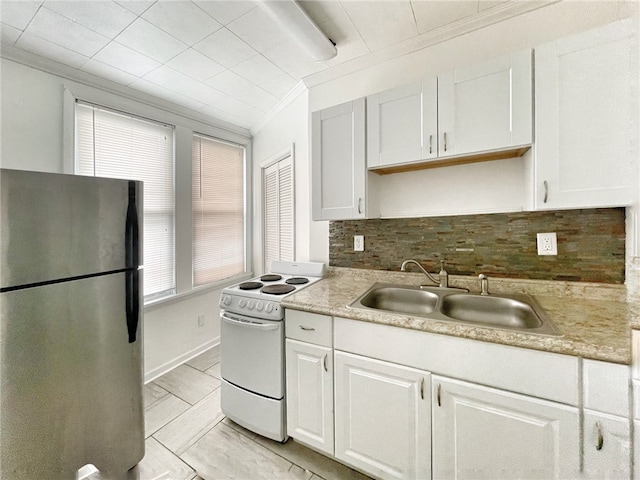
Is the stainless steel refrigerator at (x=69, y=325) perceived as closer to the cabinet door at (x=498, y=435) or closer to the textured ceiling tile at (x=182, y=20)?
the textured ceiling tile at (x=182, y=20)

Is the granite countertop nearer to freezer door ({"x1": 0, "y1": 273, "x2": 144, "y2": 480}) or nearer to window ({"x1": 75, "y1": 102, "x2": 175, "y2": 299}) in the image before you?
freezer door ({"x1": 0, "y1": 273, "x2": 144, "y2": 480})

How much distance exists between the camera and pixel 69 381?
117 centimetres

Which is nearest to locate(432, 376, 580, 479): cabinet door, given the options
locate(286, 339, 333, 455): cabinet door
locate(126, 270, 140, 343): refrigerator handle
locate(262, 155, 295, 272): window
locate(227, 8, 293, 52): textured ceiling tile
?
locate(286, 339, 333, 455): cabinet door

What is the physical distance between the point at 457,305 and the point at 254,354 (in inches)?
50.2

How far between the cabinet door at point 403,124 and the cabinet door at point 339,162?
8 cm

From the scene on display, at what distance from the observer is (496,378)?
1019mm

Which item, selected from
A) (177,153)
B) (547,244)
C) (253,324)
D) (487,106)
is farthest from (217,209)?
(547,244)

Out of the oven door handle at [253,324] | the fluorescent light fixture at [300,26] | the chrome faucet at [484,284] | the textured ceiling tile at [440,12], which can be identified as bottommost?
the oven door handle at [253,324]

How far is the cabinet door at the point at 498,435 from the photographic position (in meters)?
0.94

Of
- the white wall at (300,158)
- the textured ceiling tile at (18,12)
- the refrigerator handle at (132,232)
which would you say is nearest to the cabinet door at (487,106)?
the white wall at (300,158)

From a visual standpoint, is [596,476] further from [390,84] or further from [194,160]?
[194,160]

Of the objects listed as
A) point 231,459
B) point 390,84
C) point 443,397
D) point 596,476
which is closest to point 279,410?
point 231,459

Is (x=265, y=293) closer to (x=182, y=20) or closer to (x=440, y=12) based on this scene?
(x=182, y=20)

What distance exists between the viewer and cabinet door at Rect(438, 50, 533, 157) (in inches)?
49.4
